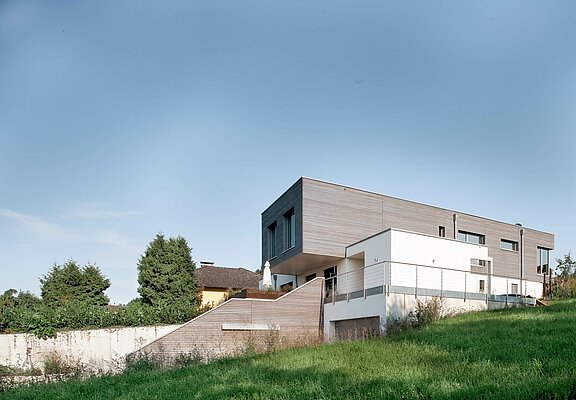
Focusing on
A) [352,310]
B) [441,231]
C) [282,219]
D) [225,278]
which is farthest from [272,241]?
[225,278]

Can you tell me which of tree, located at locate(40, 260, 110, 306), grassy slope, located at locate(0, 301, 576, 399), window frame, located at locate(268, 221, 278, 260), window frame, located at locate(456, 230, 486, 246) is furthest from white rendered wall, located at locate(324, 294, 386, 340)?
tree, located at locate(40, 260, 110, 306)

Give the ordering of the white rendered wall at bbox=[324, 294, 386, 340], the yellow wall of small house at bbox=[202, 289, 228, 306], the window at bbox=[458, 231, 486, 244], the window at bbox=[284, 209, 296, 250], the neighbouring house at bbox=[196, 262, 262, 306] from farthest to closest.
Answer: the neighbouring house at bbox=[196, 262, 262, 306] → the yellow wall of small house at bbox=[202, 289, 228, 306] → the window at bbox=[458, 231, 486, 244] → the window at bbox=[284, 209, 296, 250] → the white rendered wall at bbox=[324, 294, 386, 340]

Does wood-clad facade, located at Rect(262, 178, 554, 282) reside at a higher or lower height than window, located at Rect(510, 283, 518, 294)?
higher

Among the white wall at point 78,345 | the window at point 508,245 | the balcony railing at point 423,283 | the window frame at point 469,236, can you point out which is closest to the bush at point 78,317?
the white wall at point 78,345

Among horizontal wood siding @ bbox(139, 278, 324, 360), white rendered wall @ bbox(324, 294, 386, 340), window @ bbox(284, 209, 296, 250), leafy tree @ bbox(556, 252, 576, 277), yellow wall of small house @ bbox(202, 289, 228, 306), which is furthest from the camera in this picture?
yellow wall of small house @ bbox(202, 289, 228, 306)

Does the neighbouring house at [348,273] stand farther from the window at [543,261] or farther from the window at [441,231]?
the window at [543,261]

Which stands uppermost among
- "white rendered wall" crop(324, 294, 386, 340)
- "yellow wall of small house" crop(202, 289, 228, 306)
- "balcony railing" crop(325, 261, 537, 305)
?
"balcony railing" crop(325, 261, 537, 305)

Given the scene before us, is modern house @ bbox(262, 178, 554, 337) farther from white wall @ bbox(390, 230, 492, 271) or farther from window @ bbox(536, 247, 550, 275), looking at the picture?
window @ bbox(536, 247, 550, 275)

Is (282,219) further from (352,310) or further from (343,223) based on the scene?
(352,310)

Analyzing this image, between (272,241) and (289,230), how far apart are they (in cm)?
315

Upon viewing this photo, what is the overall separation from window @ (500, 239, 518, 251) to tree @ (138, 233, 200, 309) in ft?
56.0

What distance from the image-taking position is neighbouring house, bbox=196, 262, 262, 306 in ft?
119

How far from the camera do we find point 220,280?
1489 inches

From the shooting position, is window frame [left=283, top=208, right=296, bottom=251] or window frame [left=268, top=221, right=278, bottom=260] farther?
window frame [left=268, top=221, right=278, bottom=260]
